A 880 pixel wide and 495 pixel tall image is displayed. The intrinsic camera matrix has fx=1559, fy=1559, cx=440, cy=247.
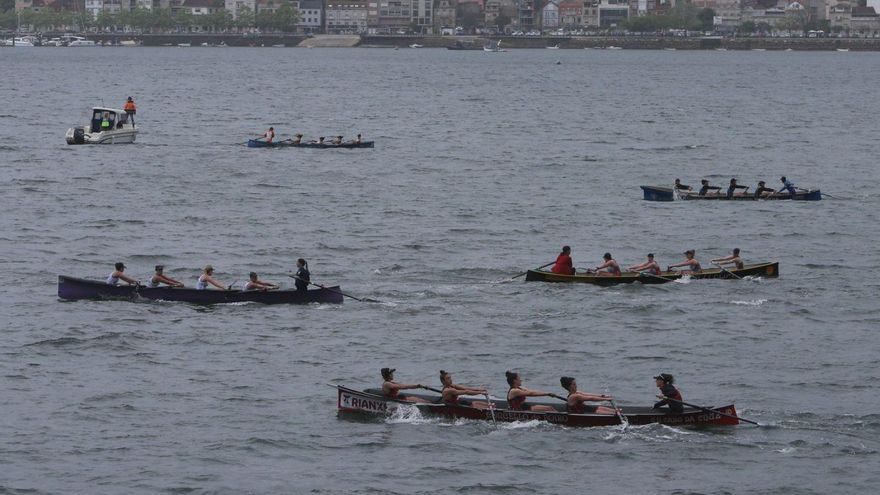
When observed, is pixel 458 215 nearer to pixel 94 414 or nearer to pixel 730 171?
pixel 730 171

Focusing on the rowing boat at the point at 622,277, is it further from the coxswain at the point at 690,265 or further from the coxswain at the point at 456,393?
the coxswain at the point at 456,393

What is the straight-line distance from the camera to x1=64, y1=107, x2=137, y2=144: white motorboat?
318ft

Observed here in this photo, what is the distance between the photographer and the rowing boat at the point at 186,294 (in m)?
47.8

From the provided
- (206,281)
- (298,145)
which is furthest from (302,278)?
(298,145)

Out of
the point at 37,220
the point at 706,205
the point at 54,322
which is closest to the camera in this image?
the point at 54,322

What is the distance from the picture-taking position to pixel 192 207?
7150 cm

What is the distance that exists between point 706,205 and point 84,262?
2984cm

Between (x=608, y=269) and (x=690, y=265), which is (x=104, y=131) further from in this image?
(x=690, y=265)

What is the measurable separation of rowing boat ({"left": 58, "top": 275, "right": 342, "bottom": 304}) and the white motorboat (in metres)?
49.1

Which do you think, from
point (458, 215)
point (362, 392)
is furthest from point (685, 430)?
point (458, 215)

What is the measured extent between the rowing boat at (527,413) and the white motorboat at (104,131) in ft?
207

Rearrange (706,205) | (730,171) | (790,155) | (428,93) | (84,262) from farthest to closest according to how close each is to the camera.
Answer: (428,93) < (790,155) < (730,171) < (706,205) < (84,262)

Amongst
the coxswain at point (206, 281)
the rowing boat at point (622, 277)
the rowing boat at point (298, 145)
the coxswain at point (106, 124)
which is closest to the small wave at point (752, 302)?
the rowing boat at point (622, 277)

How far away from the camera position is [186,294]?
47812 millimetres
